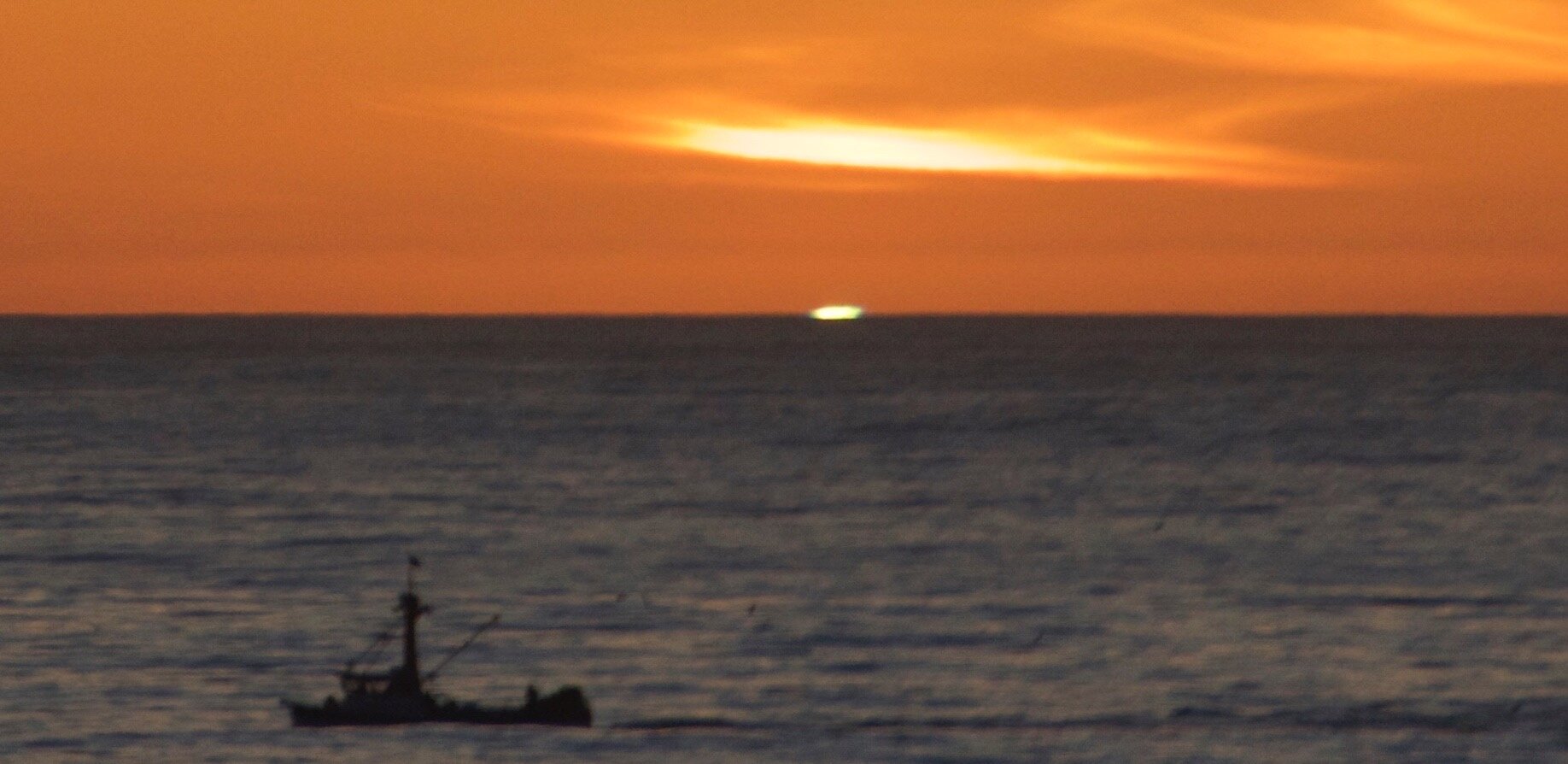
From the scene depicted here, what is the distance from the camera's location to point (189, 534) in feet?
233

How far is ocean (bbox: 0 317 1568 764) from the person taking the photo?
38.2 meters

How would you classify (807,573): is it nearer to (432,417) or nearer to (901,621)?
(901,621)

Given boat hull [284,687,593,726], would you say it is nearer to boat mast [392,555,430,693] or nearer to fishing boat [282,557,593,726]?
fishing boat [282,557,593,726]

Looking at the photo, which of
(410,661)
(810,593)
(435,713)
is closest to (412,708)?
(435,713)

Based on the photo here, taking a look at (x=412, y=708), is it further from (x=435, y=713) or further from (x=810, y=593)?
(x=810, y=593)

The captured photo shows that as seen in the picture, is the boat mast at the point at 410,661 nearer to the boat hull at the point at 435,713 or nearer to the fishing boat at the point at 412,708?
the fishing boat at the point at 412,708

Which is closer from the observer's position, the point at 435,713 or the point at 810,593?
the point at 435,713

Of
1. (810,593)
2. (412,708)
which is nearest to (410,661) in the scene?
(412,708)

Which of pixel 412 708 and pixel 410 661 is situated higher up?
pixel 410 661

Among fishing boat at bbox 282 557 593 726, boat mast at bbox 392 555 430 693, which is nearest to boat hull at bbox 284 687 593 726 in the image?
fishing boat at bbox 282 557 593 726

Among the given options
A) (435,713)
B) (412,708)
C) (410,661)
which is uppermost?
(410,661)

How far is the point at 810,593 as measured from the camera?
5709 cm

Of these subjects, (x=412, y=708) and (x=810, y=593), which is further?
(x=810, y=593)

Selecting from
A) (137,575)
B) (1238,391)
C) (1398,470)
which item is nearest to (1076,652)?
(137,575)
